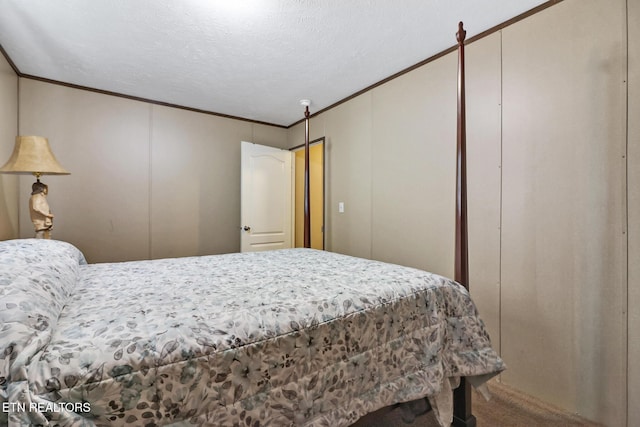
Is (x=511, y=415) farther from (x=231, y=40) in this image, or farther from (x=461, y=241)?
(x=231, y=40)

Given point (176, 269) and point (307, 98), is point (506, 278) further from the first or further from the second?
point (307, 98)

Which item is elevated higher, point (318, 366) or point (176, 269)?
point (176, 269)

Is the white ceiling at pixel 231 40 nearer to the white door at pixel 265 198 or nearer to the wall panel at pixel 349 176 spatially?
the wall panel at pixel 349 176

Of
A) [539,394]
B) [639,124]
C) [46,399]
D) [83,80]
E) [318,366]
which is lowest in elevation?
[539,394]

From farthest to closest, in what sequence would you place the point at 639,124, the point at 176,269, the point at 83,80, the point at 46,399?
the point at 83,80, the point at 176,269, the point at 639,124, the point at 46,399

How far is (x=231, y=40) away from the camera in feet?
7.29

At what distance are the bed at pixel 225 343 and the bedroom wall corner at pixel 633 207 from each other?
0.80 m

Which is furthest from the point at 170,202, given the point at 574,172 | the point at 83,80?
the point at 574,172

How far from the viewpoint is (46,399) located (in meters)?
0.63

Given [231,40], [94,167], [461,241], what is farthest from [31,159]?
[461,241]

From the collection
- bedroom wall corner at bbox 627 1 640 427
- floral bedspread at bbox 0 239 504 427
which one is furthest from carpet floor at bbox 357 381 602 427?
floral bedspread at bbox 0 239 504 427

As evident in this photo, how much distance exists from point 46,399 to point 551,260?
7.76ft

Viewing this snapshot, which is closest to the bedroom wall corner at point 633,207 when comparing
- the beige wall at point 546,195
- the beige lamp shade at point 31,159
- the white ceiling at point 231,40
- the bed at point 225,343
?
the beige wall at point 546,195

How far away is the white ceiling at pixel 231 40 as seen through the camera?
189cm
